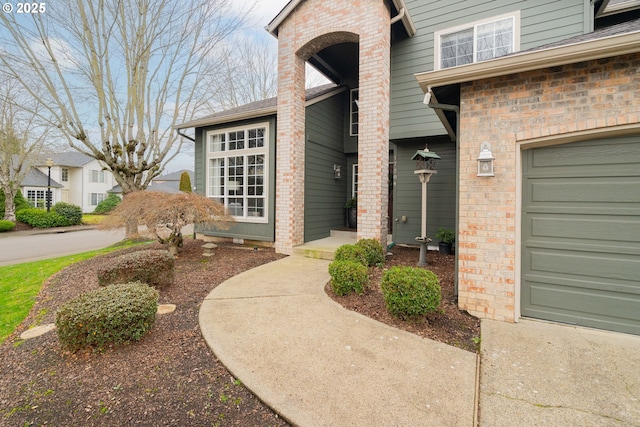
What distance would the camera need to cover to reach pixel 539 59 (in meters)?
3.21

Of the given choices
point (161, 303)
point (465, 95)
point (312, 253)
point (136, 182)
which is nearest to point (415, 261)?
point (312, 253)

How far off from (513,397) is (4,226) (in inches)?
826

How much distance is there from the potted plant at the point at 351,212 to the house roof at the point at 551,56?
6.02 metres

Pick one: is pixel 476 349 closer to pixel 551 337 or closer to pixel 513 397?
pixel 513 397

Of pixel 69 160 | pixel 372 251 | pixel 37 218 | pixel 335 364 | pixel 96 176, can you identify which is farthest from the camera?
pixel 96 176

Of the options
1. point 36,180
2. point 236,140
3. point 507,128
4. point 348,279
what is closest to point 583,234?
point 507,128

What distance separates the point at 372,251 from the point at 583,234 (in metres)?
3.14

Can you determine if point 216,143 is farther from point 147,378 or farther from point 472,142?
point 147,378

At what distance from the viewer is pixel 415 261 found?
21.1ft

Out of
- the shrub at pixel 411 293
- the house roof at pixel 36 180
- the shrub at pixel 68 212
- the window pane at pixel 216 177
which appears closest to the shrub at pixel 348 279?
the shrub at pixel 411 293

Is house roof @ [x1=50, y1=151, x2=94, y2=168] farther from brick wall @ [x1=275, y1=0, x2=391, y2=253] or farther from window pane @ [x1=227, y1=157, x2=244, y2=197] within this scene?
brick wall @ [x1=275, y1=0, x2=391, y2=253]

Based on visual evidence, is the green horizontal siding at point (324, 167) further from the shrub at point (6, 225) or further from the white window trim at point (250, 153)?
the shrub at point (6, 225)

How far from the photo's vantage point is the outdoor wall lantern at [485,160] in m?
3.61

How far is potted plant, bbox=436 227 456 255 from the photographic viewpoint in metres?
7.27
